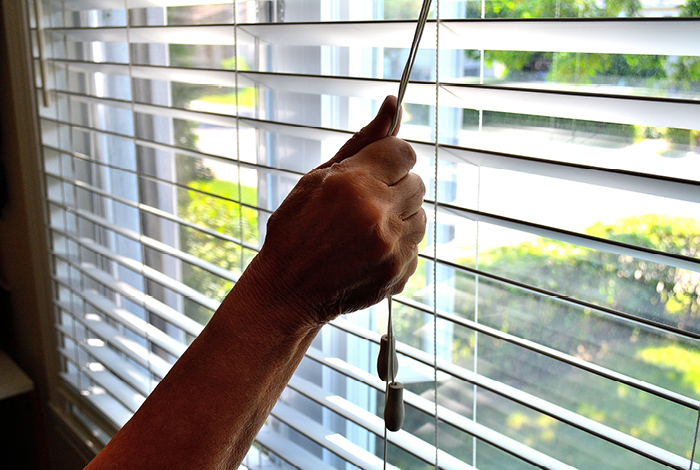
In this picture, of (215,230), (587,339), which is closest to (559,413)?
(587,339)

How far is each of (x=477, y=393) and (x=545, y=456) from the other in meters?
0.14

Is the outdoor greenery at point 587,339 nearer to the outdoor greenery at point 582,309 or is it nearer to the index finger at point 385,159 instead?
the outdoor greenery at point 582,309

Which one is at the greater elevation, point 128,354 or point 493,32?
point 493,32

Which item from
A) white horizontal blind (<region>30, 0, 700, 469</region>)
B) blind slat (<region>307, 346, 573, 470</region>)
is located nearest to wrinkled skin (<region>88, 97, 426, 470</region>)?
white horizontal blind (<region>30, 0, 700, 469</region>)

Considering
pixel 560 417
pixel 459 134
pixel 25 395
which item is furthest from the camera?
pixel 25 395

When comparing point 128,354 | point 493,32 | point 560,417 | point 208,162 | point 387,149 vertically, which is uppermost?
point 493,32

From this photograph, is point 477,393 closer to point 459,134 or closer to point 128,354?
point 459,134

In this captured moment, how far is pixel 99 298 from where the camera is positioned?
1.67 metres

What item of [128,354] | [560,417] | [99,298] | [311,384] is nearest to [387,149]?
[560,417]

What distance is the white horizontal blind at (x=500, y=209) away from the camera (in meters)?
0.58

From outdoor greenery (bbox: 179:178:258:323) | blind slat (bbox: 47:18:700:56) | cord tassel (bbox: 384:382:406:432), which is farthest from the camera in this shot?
outdoor greenery (bbox: 179:178:258:323)

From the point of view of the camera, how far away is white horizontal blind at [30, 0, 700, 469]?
22.9 inches

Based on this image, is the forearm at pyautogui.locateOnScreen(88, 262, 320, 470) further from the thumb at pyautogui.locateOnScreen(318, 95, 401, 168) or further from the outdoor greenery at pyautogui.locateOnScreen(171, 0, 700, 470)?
the outdoor greenery at pyautogui.locateOnScreen(171, 0, 700, 470)

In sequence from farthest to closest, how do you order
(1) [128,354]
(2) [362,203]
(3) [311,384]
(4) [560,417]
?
(1) [128,354], (3) [311,384], (4) [560,417], (2) [362,203]
